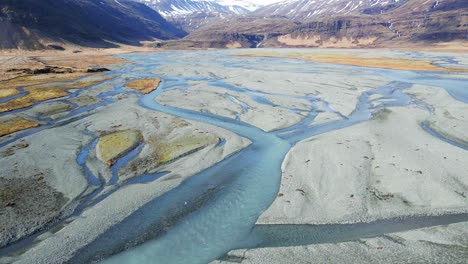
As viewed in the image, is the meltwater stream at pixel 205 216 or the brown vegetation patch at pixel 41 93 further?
the brown vegetation patch at pixel 41 93

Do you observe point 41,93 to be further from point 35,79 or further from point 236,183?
point 236,183

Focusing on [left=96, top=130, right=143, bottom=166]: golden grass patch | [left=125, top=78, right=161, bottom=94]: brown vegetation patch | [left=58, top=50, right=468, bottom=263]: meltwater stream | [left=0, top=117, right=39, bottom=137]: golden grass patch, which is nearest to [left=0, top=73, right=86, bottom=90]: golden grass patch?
[left=125, top=78, right=161, bottom=94]: brown vegetation patch

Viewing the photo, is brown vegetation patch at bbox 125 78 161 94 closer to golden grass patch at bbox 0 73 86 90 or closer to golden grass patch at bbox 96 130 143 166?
golden grass patch at bbox 0 73 86 90

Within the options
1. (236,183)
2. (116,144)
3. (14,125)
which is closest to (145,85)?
(14,125)

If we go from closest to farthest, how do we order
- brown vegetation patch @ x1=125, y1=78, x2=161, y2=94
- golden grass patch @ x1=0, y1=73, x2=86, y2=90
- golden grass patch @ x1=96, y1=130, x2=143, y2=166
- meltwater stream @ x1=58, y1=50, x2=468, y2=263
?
meltwater stream @ x1=58, y1=50, x2=468, y2=263 < golden grass patch @ x1=96, y1=130, x2=143, y2=166 < brown vegetation patch @ x1=125, y1=78, x2=161, y2=94 < golden grass patch @ x1=0, y1=73, x2=86, y2=90

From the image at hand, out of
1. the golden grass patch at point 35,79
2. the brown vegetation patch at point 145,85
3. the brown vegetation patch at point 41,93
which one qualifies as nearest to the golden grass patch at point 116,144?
the brown vegetation patch at point 41,93

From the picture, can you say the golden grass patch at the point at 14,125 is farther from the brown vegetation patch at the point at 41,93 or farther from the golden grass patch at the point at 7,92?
the golden grass patch at the point at 7,92
